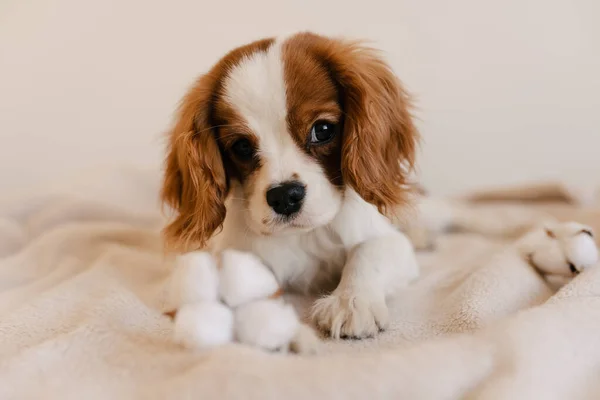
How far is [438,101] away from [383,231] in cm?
128

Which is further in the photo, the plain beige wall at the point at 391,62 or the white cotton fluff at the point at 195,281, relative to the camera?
the plain beige wall at the point at 391,62

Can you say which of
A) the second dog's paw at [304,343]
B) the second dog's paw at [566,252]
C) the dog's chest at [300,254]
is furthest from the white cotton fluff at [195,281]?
the second dog's paw at [566,252]

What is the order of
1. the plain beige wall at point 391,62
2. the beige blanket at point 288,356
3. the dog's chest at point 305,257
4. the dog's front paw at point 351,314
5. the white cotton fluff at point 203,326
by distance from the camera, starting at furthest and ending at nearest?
the plain beige wall at point 391,62 → the dog's chest at point 305,257 → the dog's front paw at point 351,314 → the white cotton fluff at point 203,326 → the beige blanket at point 288,356

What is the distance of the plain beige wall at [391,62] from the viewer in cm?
255

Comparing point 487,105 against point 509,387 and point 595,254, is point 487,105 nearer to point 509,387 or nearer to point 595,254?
point 595,254

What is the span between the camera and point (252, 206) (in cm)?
133

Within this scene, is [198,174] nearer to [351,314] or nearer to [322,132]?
[322,132]

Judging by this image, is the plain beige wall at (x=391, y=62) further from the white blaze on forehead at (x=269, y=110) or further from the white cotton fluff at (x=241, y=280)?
the white cotton fluff at (x=241, y=280)

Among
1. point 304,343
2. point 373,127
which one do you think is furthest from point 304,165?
point 304,343

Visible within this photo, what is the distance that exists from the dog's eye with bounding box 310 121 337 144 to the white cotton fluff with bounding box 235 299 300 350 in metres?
0.45

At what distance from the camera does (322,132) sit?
137 cm

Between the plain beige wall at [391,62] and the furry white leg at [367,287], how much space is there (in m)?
1.25

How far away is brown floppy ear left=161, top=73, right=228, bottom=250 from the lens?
1.40 m

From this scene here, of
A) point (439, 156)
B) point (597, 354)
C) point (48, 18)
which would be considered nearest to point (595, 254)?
point (597, 354)
